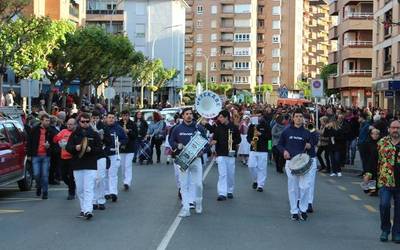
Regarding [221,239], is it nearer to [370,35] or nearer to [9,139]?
[9,139]

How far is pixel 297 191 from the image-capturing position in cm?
1175

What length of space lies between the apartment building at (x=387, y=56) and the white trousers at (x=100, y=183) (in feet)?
95.5

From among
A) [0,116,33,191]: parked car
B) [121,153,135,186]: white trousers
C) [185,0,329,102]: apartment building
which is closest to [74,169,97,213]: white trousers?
[0,116,33,191]: parked car

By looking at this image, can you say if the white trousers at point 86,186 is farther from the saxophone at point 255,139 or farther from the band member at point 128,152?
the saxophone at point 255,139

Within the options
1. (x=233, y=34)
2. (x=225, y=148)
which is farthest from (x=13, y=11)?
(x=233, y=34)

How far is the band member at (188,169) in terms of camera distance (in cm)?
1193

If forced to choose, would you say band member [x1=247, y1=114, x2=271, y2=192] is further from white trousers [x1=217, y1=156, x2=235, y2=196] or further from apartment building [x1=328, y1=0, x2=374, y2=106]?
apartment building [x1=328, y1=0, x2=374, y2=106]

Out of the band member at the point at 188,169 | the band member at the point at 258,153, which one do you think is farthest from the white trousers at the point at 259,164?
the band member at the point at 188,169

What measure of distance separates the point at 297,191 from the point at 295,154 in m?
0.64

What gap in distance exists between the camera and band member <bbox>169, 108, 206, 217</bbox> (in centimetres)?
1193

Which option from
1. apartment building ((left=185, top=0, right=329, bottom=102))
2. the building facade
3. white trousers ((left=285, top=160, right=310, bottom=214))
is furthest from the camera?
apartment building ((left=185, top=0, right=329, bottom=102))

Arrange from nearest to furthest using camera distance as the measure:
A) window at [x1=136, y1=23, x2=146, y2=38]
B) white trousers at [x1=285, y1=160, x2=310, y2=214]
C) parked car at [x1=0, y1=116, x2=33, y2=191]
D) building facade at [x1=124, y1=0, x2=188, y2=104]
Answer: white trousers at [x1=285, y1=160, x2=310, y2=214]
parked car at [x1=0, y1=116, x2=33, y2=191]
building facade at [x1=124, y1=0, x2=188, y2=104]
window at [x1=136, y1=23, x2=146, y2=38]

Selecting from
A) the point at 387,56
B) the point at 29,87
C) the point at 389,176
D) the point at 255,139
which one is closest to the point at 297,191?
the point at 389,176

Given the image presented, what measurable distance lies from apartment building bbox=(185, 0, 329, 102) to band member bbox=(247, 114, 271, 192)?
103004 millimetres
